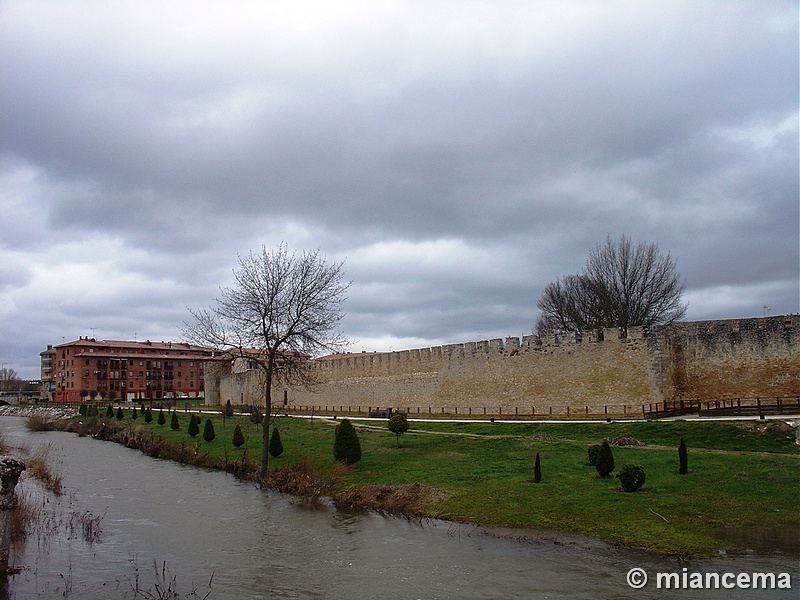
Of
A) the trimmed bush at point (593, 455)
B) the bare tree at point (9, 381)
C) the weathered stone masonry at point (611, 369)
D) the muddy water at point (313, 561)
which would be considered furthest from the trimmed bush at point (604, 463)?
the bare tree at point (9, 381)

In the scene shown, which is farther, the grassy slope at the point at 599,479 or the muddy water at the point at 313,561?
the grassy slope at the point at 599,479

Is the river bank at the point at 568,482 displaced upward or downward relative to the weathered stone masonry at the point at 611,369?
downward

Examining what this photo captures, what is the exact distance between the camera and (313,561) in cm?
954

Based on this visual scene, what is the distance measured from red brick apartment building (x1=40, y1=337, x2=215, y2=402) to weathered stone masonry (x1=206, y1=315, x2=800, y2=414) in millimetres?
46012

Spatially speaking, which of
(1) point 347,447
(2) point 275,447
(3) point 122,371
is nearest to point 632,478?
(1) point 347,447

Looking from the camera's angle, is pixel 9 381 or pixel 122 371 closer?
pixel 122 371

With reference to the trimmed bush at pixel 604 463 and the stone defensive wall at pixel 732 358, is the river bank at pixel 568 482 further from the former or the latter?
the stone defensive wall at pixel 732 358

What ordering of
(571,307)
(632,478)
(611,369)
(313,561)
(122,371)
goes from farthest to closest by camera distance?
(122,371) → (571,307) → (611,369) → (632,478) → (313,561)

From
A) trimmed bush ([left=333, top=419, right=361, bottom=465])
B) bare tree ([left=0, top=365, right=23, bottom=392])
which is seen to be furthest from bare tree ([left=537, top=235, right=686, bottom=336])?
bare tree ([left=0, top=365, right=23, bottom=392])

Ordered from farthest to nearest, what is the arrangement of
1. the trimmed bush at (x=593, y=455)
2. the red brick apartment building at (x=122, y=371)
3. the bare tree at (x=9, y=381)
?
1. the bare tree at (x=9, y=381)
2. the red brick apartment building at (x=122, y=371)
3. the trimmed bush at (x=593, y=455)

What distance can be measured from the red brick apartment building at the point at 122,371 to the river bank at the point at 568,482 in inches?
2210

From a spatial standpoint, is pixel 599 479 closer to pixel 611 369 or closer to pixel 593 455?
pixel 593 455

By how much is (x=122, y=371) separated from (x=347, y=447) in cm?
6680

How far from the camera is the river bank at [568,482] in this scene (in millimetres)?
9656
